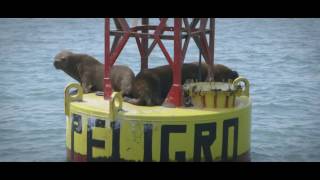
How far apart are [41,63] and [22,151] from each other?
18964mm

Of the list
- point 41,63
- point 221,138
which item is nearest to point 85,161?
point 221,138

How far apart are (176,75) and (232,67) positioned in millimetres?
22177

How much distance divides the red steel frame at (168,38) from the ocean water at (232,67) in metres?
4.12

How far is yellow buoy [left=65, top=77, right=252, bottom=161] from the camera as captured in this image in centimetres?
1562

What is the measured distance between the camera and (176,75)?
16344 millimetres

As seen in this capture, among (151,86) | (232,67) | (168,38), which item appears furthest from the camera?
(232,67)

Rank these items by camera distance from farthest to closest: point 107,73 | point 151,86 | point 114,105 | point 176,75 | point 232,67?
point 232,67 → point 107,73 → point 151,86 → point 176,75 → point 114,105

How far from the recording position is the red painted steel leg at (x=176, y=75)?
16266 mm

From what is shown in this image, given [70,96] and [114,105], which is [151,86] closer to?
[114,105]

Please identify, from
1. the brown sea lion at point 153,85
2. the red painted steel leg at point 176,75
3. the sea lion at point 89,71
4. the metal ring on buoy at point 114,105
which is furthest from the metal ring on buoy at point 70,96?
the red painted steel leg at point 176,75

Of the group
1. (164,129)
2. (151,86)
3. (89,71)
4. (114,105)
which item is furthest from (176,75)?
(89,71)

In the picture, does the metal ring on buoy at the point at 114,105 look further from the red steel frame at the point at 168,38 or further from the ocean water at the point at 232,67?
the ocean water at the point at 232,67

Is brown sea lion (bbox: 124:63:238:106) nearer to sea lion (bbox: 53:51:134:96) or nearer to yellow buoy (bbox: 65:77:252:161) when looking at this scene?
yellow buoy (bbox: 65:77:252:161)

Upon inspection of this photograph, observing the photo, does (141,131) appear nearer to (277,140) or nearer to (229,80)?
(229,80)
